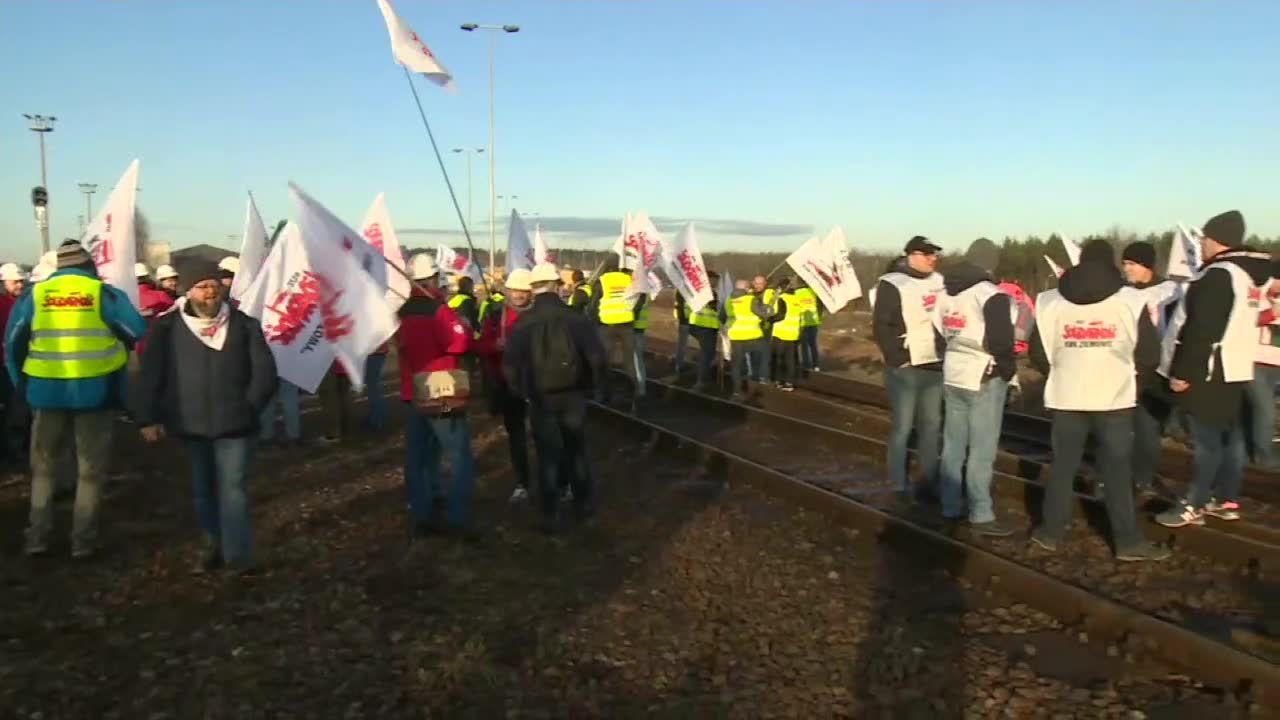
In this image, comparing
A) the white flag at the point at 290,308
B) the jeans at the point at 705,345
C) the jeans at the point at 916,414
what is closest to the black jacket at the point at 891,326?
the jeans at the point at 916,414

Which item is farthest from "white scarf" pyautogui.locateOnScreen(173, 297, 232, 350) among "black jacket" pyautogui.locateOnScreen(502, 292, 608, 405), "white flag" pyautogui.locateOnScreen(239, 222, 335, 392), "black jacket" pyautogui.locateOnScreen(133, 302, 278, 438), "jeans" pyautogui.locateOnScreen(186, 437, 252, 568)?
"white flag" pyautogui.locateOnScreen(239, 222, 335, 392)

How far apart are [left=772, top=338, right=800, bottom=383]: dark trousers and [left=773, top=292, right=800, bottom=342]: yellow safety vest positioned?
0.19 meters

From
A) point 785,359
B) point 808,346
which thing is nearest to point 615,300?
point 785,359

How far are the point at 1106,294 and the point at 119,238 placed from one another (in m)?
7.98

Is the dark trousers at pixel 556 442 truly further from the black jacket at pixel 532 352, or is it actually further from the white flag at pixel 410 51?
the white flag at pixel 410 51

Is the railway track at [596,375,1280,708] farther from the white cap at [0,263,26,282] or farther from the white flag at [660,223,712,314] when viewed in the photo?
the white cap at [0,263,26,282]

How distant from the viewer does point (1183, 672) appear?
4883mm

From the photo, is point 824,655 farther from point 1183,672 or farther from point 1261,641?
point 1261,641

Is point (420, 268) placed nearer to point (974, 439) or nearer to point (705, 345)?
point (974, 439)

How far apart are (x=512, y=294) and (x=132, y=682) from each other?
4.01 metres

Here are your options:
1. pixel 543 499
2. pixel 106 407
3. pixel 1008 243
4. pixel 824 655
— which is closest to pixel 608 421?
pixel 543 499

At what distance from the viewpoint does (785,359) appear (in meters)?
18.0

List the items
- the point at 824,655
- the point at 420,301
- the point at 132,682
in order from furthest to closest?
the point at 420,301, the point at 824,655, the point at 132,682

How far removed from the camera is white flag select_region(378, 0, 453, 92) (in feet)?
27.4
